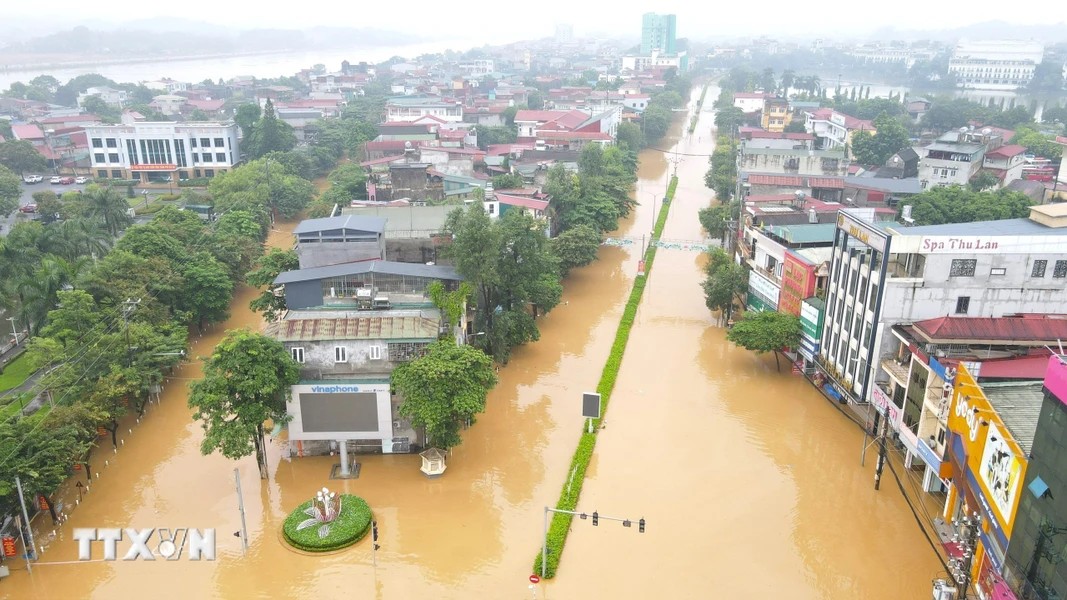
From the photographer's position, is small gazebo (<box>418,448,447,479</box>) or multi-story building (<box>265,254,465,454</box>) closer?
multi-story building (<box>265,254,465,454</box>)

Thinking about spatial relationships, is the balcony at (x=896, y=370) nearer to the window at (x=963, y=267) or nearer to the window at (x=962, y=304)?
the window at (x=962, y=304)

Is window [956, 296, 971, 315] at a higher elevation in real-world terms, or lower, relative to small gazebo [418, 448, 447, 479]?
higher

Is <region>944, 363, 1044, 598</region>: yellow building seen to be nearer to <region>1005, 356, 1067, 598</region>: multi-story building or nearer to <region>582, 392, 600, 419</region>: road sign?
<region>1005, 356, 1067, 598</region>: multi-story building

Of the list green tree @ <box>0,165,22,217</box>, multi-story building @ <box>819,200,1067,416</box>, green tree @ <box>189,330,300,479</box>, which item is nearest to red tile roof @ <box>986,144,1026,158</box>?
multi-story building @ <box>819,200,1067,416</box>

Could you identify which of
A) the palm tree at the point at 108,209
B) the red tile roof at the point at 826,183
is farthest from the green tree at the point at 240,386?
the red tile roof at the point at 826,183

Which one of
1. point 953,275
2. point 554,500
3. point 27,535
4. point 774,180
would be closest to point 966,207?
point 774,180

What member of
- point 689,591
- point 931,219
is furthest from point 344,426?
point 931,219

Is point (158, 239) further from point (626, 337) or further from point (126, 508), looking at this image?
point (626, 337)
